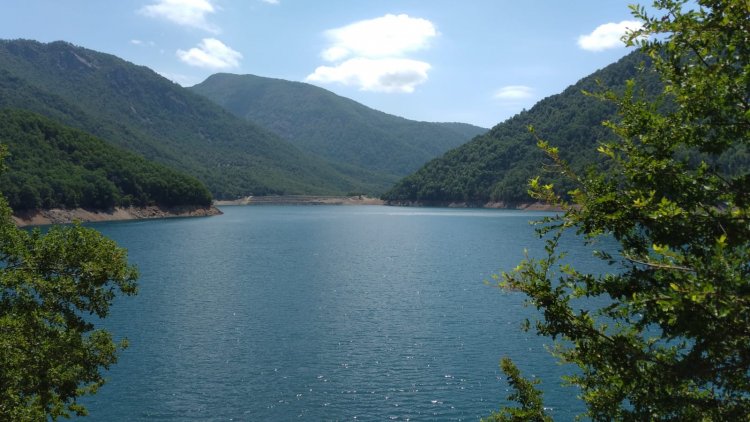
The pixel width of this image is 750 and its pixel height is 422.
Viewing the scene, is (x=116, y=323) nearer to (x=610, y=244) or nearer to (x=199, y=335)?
(x=199, y=335)

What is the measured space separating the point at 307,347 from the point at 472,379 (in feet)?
49.9

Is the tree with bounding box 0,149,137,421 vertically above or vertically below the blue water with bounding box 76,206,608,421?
above

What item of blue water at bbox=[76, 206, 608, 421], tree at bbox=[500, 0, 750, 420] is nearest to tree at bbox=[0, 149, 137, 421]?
tree at bbox=[500, 0, 750, 420]

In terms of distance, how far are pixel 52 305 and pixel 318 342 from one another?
3232 cm

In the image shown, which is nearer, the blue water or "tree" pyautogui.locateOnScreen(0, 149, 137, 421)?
"tree" pyautogui.locateOnScreen(0, 149, 137, 421)

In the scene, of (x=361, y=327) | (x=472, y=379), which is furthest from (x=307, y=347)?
(x=472, y=379)

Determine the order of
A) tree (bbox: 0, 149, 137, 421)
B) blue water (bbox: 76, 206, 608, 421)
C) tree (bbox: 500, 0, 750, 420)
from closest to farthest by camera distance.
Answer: tree (bbox: 500, 0, 750, 420) < tree (bbox: 0, 149, 137, 421) < blue water (bbox: 76, 206, 608, 421)

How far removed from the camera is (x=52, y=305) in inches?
716

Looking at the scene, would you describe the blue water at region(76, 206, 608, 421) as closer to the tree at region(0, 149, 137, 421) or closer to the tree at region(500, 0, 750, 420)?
the tree at region(0, 149, 137, 421)

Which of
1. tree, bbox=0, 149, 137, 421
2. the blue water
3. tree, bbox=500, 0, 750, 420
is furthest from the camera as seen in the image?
the blue water

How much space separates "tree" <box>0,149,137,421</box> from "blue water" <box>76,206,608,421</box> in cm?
1570

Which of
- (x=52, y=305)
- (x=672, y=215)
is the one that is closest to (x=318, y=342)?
(x=52, y=305)

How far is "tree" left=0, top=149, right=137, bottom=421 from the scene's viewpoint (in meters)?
16.6

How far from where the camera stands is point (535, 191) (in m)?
12.3
